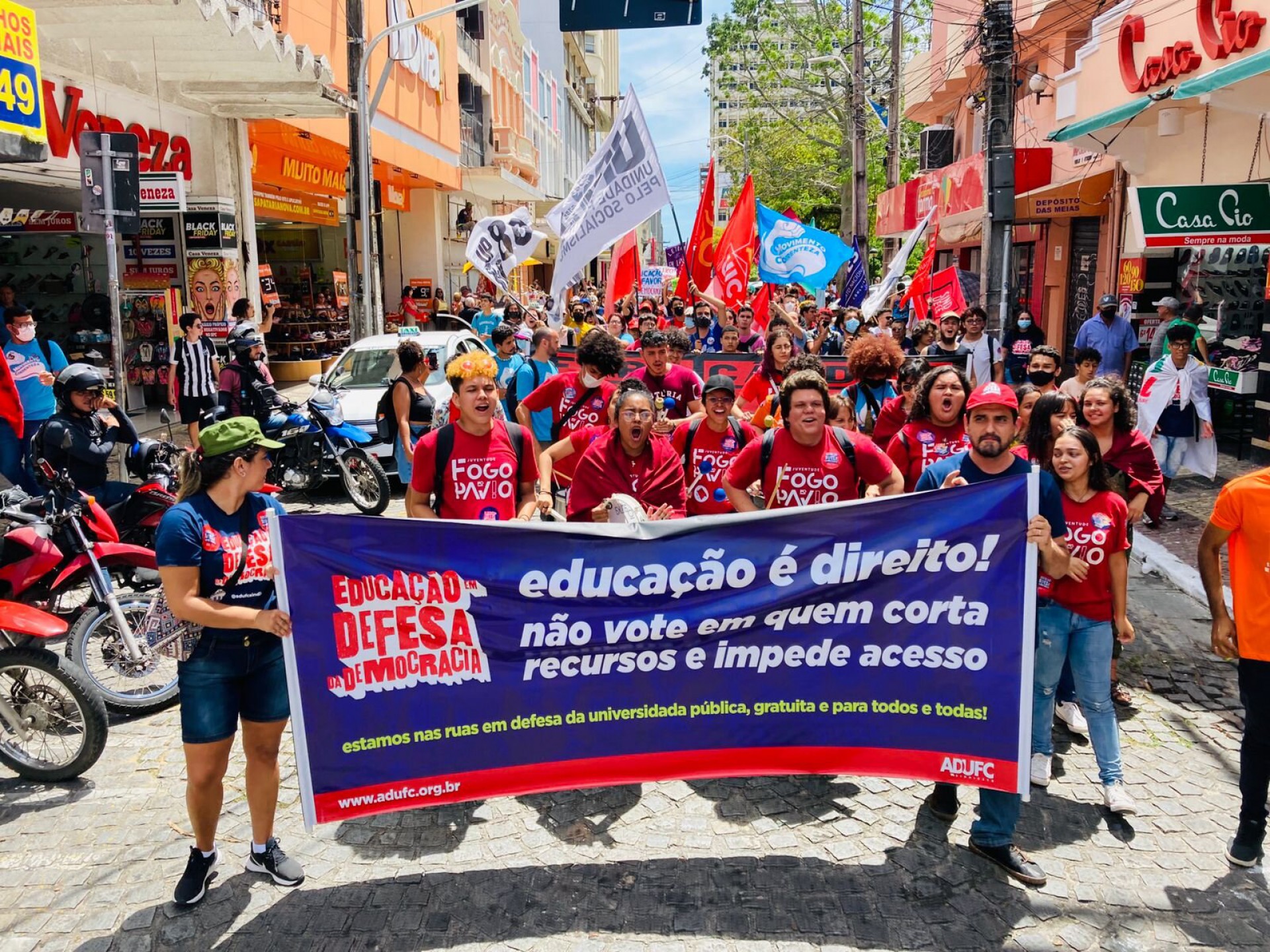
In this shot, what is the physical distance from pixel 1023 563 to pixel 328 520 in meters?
2.56

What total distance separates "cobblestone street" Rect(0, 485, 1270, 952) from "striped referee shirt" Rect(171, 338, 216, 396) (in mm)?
7078

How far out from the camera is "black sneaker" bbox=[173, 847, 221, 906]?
3920 mm

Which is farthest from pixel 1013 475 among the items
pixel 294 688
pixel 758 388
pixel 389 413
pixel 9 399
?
pixel 9 399

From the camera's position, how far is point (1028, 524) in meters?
3.90

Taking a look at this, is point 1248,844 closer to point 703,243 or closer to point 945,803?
point 945,803

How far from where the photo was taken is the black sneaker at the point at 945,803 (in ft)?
14.8

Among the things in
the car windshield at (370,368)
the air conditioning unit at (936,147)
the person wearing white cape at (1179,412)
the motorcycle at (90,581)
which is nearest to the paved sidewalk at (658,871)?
the motorcycle at (90,581)

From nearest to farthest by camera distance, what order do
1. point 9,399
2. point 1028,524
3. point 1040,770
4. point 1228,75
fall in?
1. point 1028,524
2. point 1040,770
3. point 9,399
4. point 1228,75

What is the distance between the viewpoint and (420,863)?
4234mm

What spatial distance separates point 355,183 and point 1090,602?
15.9m

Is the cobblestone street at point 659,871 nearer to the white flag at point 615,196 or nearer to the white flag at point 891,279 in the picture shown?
A: the white flag at point 615,196

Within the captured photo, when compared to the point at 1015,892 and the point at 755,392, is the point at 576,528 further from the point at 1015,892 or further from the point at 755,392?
the point at 755,392

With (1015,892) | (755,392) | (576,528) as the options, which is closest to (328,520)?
(576,528)

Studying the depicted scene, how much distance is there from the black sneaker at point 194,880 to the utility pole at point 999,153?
10.7m
